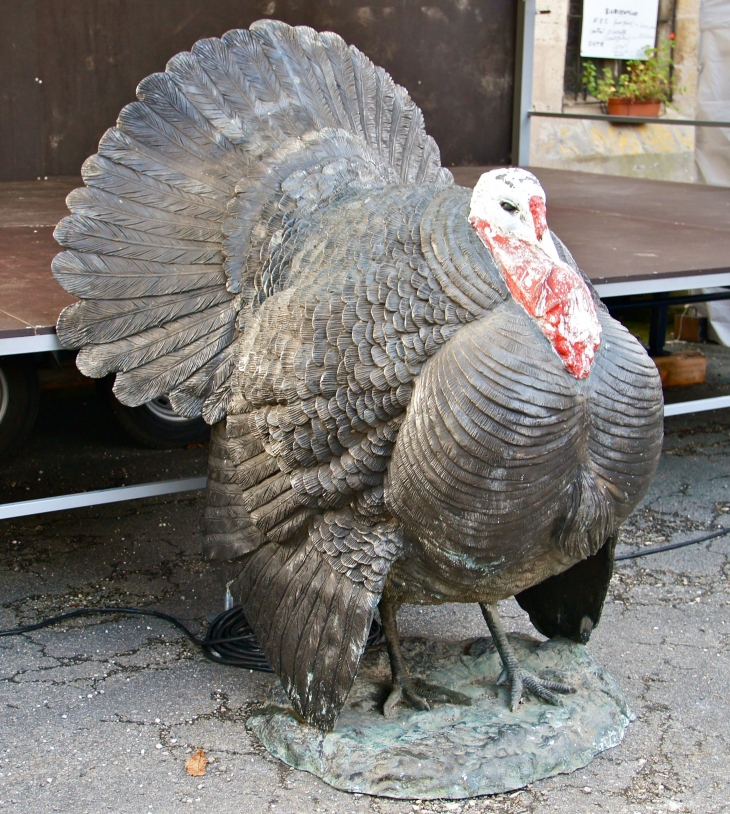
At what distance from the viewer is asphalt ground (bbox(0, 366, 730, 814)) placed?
2545 millimetres

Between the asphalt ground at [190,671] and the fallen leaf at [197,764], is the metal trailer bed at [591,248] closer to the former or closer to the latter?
the asphalt ground at [190,671]

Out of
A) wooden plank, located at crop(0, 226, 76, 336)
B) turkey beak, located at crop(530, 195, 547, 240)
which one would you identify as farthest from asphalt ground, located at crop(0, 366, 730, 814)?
turkey beak, located at crop(530, 195, 547, 240)

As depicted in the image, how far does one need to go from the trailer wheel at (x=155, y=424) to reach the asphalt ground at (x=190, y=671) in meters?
0.16

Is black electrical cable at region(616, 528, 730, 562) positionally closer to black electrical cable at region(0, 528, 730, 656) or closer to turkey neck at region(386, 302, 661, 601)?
black electrical cable at region(0, 528, 730, 656)

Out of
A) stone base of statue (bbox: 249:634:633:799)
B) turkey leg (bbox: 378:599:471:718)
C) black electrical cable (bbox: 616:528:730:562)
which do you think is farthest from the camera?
black electrical cable (bbox: 616:528:730:562)

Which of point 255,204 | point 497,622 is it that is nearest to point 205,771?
point 497,622

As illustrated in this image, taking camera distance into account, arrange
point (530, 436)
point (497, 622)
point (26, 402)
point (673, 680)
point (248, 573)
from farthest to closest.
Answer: point (26, 402), point (673, 680), point (497, 622), point (248, 573), point (530, 436)

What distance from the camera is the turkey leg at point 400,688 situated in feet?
9.00

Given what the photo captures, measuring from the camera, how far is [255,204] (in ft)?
9.52

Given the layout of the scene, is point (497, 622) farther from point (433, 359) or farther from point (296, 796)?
point (433, 359)

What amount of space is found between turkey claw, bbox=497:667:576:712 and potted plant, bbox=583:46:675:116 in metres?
5.95

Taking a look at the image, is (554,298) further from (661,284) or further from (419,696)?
(661,284)

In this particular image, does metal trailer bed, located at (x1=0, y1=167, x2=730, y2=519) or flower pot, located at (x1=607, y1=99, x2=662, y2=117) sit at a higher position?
flower pot, located at (x1=607, y1=99, x2=662, y2=117)

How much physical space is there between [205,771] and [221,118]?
1.74 m
